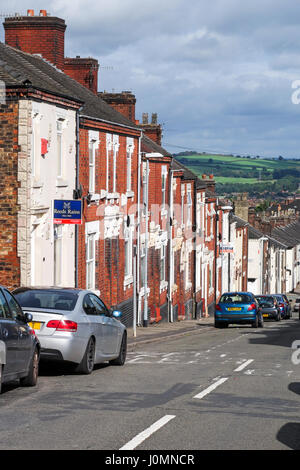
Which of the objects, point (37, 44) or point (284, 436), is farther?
point (37, 44)

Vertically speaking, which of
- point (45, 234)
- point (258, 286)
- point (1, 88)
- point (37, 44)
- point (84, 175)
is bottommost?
point (258, 286)

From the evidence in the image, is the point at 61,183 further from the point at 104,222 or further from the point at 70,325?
the point at 70,325

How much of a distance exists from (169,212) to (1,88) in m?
21.6

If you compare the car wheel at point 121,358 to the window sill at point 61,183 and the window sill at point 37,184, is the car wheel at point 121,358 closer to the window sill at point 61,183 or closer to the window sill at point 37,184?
the window sill at point 37,184

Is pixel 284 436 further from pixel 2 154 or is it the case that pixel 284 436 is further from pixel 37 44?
pixel 37 44

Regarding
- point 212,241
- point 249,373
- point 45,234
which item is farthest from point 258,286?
point 249,373

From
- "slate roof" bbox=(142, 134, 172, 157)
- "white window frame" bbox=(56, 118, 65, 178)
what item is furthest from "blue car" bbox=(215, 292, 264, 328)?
"white window frame" bbox=(56, 118, 65, 178)

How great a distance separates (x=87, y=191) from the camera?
27812 millimetres

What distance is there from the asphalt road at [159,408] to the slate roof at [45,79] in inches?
309

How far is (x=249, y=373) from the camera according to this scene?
16.4 m

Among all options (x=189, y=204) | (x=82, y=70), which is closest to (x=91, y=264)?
(x=82, y=70)

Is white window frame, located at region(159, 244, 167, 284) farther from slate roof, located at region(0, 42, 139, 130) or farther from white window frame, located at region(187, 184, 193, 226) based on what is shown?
slate roof, located at region(0, 42, 139, 130)

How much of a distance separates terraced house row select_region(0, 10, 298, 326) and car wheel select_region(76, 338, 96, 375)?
671 centimetres

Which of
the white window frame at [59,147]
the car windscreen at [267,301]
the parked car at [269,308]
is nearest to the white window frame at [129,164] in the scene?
the white window frame at [59,147]
